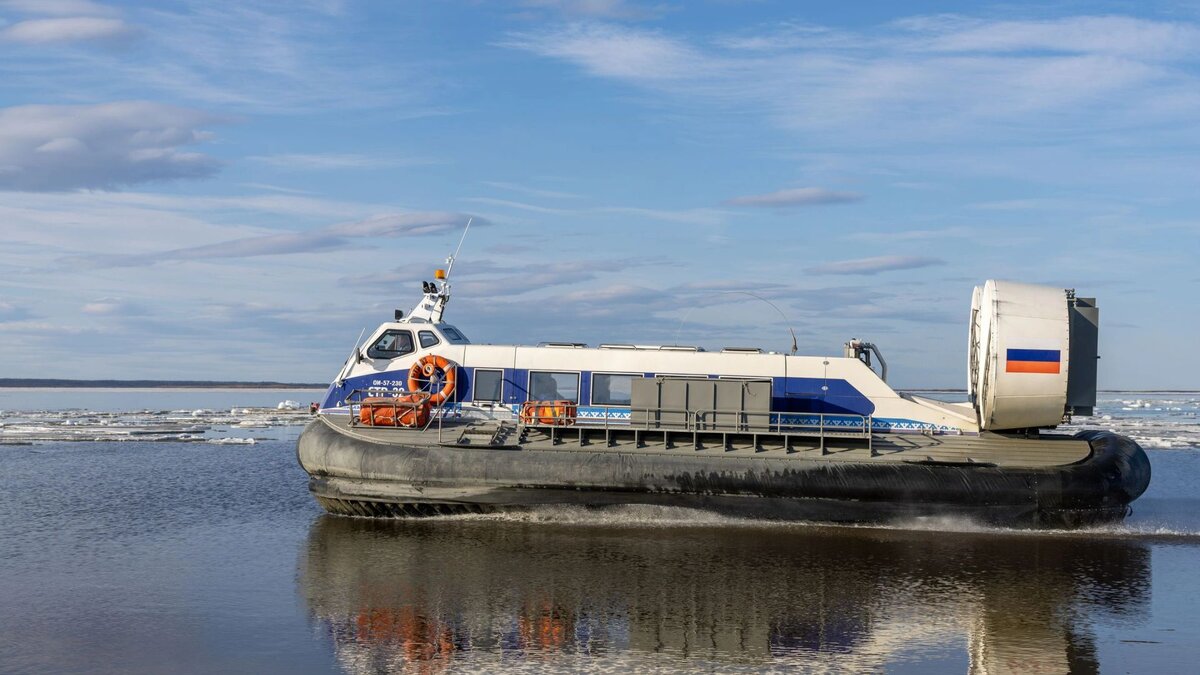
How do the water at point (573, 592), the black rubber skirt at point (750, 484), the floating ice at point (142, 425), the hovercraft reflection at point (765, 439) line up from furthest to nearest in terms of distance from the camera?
1. the floating ice at point (142, 425)
2. the hovercraft reflection at point (765, 439)
3. the black rubber skirt at point (750, 484)
4. the water at point (573, 592)

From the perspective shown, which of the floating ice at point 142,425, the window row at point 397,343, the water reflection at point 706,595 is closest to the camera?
the water reflection at point 706,595

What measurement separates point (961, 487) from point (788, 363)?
11.2 feet

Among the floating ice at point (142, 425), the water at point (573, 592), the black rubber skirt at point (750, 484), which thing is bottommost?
the floating ice at point (142, 425)

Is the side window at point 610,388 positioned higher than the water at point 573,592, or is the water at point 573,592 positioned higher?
the side window at point 610,388

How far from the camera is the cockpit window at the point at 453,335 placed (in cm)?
1796

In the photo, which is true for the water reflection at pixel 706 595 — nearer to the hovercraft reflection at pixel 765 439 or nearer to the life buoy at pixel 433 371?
the hovercraft reflection at pixel 765 439

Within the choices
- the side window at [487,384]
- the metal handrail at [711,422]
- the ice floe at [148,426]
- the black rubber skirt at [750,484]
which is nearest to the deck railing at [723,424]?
the metal handrail at [711,422]

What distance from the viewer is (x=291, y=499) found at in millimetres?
18844

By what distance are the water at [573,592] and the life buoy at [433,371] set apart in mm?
2401

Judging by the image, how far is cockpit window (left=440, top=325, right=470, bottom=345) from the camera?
58.9ft

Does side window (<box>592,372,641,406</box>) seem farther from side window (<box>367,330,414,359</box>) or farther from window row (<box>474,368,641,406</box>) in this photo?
side window (<box>367,330,414,359</box>)

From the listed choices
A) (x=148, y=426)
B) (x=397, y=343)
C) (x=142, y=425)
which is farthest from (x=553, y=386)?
(x=142, y=425)

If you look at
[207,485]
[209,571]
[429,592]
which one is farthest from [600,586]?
[207,485]

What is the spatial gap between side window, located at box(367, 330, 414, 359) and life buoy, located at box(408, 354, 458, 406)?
409 millimetres
